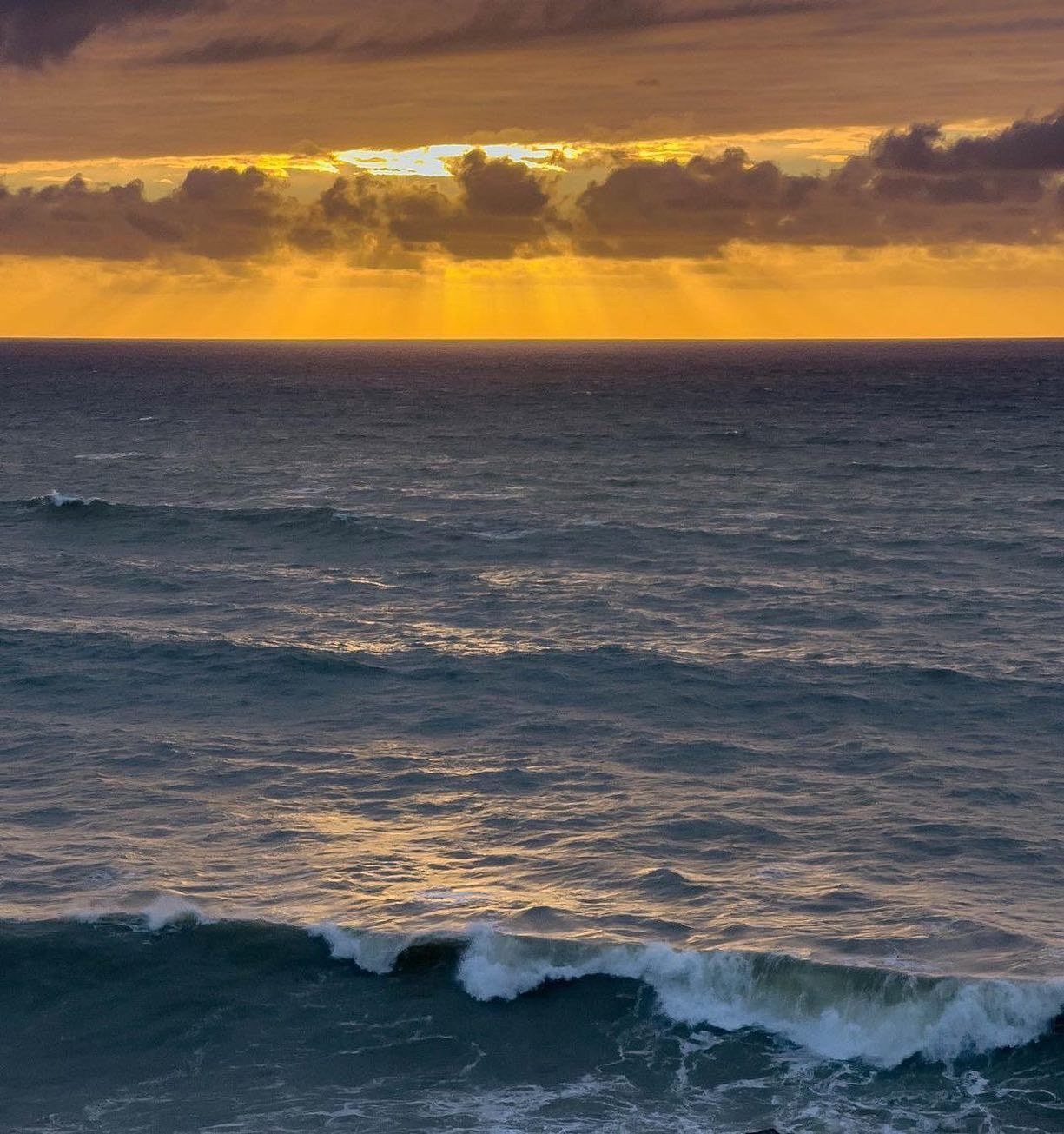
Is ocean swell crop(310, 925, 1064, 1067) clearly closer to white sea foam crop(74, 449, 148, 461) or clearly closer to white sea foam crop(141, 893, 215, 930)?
white sea foam crop(141, 893, 215, 930)

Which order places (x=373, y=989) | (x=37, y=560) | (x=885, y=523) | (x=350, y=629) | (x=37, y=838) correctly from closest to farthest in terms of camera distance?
(x=373, y=989) → (x=37, y=838) → (x=350, y=629) → (x=37, y=560) → (x=885, y=523)

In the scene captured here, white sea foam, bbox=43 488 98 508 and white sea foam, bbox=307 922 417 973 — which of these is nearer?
white sea foam, bbox=307 922 417 973

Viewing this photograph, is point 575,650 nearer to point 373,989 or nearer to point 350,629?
point 350,629

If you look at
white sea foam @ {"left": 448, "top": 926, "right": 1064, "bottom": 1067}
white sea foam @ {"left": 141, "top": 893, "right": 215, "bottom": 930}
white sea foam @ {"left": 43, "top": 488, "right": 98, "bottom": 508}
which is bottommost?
white sea foam @ {"left": 448, "top": 926, "right": 1064, "bottom": 1067}

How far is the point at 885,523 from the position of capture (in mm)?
81750

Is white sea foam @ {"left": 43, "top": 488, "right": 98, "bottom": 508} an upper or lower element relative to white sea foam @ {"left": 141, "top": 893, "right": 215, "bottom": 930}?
upper

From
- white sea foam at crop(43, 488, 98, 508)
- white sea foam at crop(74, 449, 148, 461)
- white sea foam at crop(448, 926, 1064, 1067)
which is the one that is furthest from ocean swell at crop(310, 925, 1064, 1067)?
white sea foam at crop(74, 449, 148, 461)

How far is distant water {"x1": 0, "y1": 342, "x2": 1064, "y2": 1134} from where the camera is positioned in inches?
1021

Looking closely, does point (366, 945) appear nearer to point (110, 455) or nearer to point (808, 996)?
point (808, 996)

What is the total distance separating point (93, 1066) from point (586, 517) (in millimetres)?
62123

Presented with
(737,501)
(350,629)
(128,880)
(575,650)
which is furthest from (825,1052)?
(737,501)

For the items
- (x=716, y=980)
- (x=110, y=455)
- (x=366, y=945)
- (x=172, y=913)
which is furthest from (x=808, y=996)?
(x=110, y=455)

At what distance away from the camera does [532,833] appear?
3525 cm

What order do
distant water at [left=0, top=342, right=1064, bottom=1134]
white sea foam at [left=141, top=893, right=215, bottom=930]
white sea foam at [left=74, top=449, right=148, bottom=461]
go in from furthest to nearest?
white sea foam at [left=74, top=449, right=148, bottom=461], white sea foam at [left=141, top=893, right=215, bottom=930], distant water at [left=0, top=342, right=1064, bottom=1134]
